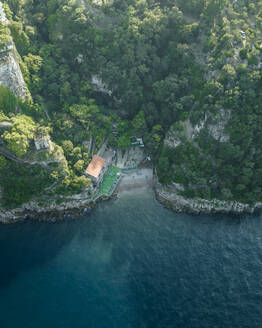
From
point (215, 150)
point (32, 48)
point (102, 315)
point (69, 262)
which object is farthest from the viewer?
point (32, 48)

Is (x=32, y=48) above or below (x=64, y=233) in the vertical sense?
above

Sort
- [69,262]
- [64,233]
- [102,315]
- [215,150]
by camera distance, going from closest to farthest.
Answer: [102,315] → [69,262] → [64,233] → [215,150]

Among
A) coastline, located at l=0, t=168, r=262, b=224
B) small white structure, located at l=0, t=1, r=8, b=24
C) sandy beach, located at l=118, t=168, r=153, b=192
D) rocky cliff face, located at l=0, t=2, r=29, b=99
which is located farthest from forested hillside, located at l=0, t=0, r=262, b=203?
sandy beach, located at l=118, t=168, r=153, b=192

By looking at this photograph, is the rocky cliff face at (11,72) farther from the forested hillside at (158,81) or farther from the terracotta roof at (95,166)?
the terracotta roof at (95,166)

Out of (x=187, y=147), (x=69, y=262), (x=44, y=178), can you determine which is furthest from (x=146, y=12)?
(x=69, y=262)

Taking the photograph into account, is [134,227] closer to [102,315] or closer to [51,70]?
[102,315]

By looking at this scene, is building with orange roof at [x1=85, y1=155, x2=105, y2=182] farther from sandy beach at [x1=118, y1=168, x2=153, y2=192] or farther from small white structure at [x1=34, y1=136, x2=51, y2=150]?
small white structure at [x1=34, y1=136, x2=51, y2=150]

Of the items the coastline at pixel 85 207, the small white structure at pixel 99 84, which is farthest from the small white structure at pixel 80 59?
the coastline at pixel 85 207

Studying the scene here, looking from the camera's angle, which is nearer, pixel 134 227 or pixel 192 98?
pixel 134 227
